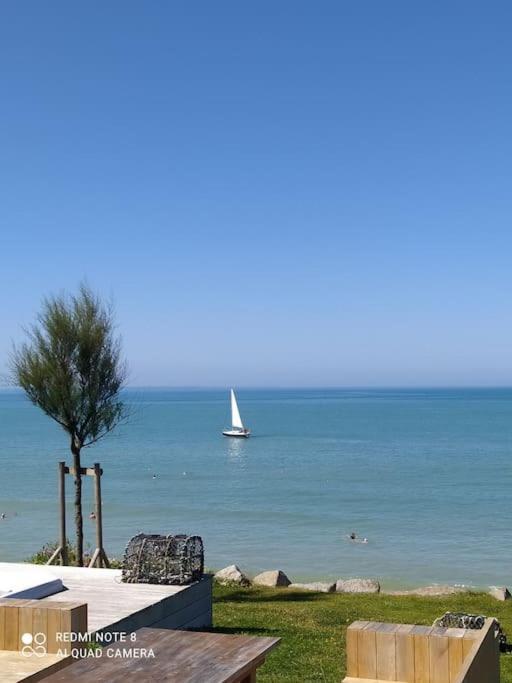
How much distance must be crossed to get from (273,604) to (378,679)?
930cm

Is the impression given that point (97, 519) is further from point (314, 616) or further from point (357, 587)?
point (357, 587)

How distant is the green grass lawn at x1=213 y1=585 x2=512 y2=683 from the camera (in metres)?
10.1

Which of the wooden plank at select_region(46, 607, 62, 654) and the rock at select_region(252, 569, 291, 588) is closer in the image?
the wooden plank at select_region(46, 607, 62, 654)

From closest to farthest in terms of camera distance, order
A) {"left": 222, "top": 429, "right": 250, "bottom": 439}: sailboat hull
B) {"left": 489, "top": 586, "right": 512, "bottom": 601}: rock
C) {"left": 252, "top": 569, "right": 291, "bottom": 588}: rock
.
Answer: {"left": 489, "top": 586, "right": 512, "bottom": 601}: rock, {"left": 252, "top": 569, "right": 291, "bottom": 588}: rock, {"left": 222, "top": 429, "right": 250, "bottom": 439}: sailboat hull

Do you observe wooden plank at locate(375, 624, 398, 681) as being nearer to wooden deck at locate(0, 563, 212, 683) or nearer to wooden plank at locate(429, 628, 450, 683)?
wooden plank at locate(429, 628, 450, 683)

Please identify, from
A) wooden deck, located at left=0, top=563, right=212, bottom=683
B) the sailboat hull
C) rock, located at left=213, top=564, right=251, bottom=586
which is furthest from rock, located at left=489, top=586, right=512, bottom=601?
the sailboat hull

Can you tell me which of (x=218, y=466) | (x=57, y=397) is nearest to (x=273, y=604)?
(x=57, y=397)

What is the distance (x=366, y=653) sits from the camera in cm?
695

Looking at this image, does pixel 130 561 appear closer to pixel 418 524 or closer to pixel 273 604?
pixel 273 604

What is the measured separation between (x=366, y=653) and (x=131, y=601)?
497 centimetres

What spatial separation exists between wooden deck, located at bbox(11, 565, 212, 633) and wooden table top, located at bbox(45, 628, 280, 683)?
4005mm

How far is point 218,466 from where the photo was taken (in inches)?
2317

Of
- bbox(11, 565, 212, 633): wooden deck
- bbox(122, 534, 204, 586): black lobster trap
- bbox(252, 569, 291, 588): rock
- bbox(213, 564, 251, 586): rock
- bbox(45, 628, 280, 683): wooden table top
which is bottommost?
bbox(252, 569, 291, 588): rock

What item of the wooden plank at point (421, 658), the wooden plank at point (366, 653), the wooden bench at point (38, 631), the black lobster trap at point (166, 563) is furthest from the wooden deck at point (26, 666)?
the black lobster trap at point (166, 563)
